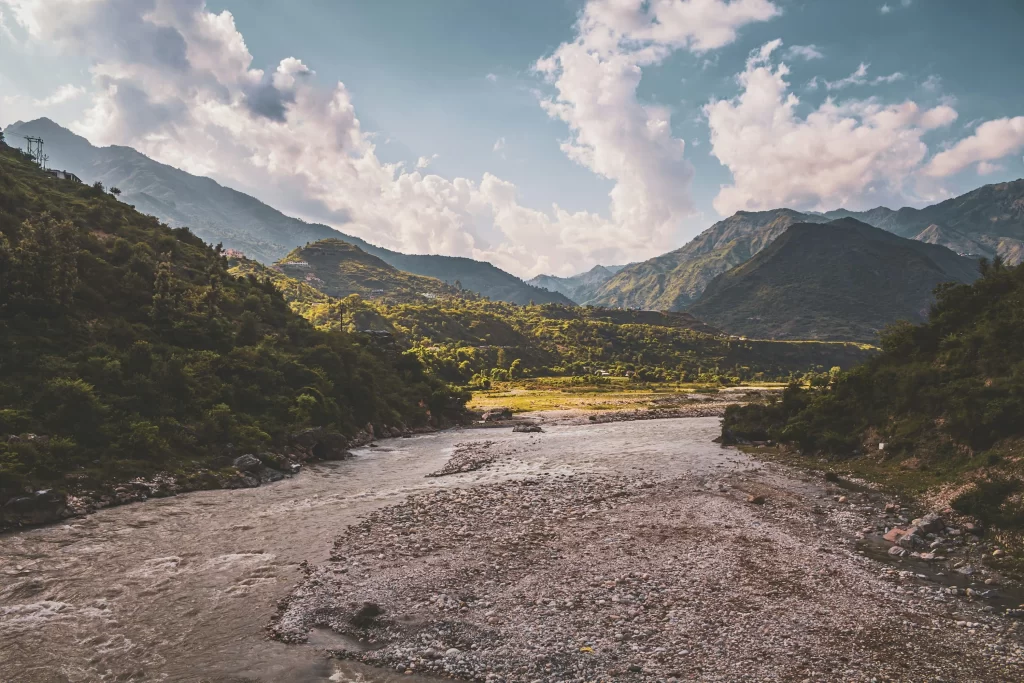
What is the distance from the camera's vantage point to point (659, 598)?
56.2 ft

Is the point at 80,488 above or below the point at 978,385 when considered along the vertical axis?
below

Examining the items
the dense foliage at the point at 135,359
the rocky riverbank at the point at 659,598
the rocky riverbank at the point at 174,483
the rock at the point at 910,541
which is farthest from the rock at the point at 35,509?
the rock at the point at 910,541

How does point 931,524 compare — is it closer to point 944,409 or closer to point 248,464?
point 944,409

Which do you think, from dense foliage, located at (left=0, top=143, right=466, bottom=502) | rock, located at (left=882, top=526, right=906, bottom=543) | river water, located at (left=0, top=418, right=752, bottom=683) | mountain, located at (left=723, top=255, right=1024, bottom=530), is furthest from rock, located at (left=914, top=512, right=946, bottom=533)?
dense foliage, located at (left=0, top=143, right=466, bottom=502)

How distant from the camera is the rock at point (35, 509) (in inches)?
934

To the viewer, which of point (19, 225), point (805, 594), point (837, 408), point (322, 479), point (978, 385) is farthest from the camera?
point (19, 225)

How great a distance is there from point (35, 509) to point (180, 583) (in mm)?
12406

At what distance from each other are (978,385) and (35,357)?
65550 mm

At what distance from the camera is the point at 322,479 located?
39.3 meters

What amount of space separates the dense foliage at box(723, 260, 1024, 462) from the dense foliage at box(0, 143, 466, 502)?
50.6 metres

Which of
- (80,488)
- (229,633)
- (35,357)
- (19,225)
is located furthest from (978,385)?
(19,225)

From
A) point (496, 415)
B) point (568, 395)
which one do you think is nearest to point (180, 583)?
point (496, 415)

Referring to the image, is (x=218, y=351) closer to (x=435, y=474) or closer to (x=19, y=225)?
(x=19, y=225)

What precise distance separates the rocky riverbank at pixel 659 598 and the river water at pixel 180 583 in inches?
56.6
